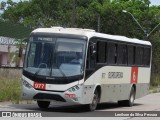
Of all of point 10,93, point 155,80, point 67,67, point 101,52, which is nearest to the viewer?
point 67,67

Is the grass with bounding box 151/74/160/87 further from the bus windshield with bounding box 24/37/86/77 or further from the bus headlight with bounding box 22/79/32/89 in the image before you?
the bus headlight with bounding box 22/79/32/89

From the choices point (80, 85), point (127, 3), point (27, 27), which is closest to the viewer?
point (80, 85)

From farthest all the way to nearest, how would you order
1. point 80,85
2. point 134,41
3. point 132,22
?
point 132,22 → point 134,41 → point 80,85

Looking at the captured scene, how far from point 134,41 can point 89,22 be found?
105 feet

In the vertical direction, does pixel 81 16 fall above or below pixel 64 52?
above

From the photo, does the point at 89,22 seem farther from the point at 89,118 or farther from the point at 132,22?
the point at 89,118

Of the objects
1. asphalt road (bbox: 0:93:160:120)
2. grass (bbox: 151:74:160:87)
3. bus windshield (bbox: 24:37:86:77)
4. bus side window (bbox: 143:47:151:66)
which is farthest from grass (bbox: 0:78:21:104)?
grass (bbox: 151:74:160:87)

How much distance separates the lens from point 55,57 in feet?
57.4

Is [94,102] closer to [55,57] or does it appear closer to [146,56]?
[55,57]

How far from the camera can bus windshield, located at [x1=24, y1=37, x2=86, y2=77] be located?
1731 centimetres

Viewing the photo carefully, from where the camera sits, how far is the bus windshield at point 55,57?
17.3 metres

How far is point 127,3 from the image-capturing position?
71938mm

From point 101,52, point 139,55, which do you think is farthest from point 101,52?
point 139,55

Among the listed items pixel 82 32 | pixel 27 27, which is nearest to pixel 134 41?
pixel 82 32
